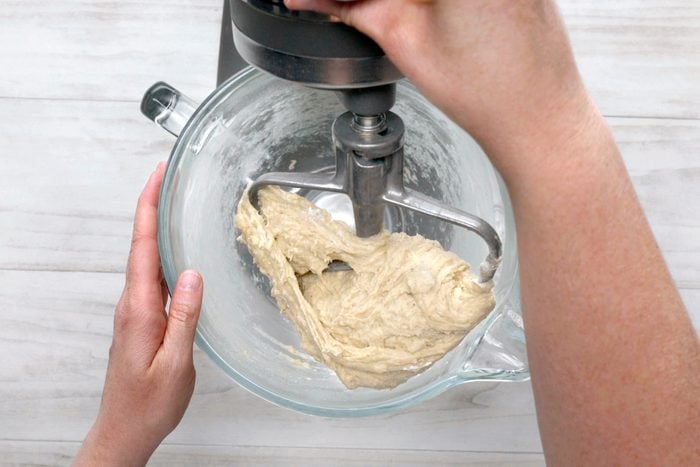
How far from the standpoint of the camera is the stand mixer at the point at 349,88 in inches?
16.8

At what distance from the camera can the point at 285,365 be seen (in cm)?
73

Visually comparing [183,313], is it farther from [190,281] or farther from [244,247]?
[244,247]

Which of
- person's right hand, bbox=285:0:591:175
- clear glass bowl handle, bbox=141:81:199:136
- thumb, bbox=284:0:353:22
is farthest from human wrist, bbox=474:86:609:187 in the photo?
clear glass bowl handle, bbox=141:81:199:136

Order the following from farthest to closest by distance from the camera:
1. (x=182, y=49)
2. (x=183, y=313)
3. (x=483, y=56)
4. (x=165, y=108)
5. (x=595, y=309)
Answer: (x=182, y=49), (x=165, y=108), (x=183, y=313), (x=595, y=309), (x=483, y=56)

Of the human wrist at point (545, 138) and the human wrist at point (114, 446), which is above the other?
the human wrist at point (545, 138)

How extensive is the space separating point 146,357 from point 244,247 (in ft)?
0.47

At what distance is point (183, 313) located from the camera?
24.7 inches

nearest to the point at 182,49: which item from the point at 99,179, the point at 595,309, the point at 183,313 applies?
the point at 99,179

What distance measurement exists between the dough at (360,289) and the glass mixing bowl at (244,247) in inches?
1.2

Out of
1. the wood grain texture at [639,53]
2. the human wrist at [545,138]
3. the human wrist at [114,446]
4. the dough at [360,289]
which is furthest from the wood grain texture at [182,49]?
the human wrist at [545,138]

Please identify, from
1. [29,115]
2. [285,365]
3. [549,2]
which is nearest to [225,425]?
[285,365]

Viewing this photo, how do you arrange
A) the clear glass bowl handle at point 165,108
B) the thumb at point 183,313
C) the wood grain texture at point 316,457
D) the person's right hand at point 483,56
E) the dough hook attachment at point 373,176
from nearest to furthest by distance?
the person's right hand at point 483,56
the dough hook attachment at point 373,176
the thumb at point 183,313
the clear glass bowl handle at point 165,108
the wood grain texture at point 316,457

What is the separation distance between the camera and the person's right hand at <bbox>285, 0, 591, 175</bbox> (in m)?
0.38

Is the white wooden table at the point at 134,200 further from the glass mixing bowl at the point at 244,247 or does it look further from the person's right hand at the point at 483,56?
the person's right hand at the point at 483,56
